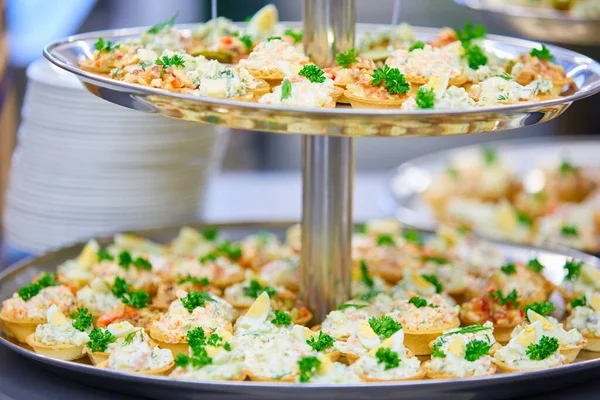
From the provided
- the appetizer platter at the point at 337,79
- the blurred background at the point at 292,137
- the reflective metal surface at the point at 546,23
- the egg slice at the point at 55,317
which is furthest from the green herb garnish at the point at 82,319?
the blurred background at the point at 292,137

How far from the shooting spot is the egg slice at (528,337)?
1919 mm

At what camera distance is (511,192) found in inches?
151

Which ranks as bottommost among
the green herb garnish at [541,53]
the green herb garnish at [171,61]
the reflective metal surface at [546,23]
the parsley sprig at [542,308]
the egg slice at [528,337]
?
the parsley sprig at [542,308]

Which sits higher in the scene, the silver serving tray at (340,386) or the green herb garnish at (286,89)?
the green herb garnish at (286,89)

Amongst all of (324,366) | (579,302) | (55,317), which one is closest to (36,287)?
(55,317)

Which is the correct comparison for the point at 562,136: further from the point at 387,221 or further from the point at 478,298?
the point at 478,298

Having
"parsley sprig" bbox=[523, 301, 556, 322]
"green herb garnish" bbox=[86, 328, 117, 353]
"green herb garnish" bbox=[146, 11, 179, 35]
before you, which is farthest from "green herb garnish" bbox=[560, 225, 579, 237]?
"green herb garnish" bbox=[86, 328, 117, 353]

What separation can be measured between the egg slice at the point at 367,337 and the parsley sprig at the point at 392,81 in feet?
1.52

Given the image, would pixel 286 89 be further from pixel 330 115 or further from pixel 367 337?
pixel 367 337

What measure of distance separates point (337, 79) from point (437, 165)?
2278 mm

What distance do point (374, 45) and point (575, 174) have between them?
5.86 ft

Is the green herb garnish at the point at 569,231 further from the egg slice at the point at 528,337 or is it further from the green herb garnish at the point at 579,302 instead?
the egg slice at the point at 528,337

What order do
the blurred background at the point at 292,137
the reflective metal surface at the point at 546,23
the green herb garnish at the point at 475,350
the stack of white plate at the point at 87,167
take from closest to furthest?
the green herb garnish at the point at 475,350 < the stack of white plate at the point at 87,167 < the reflective metal surface at the point at 546,23 < the blurred background at the point at 292,137

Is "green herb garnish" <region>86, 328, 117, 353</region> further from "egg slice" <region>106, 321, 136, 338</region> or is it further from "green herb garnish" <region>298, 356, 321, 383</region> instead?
"green herb garnish" <region>298, 356, 321, 383</region>
